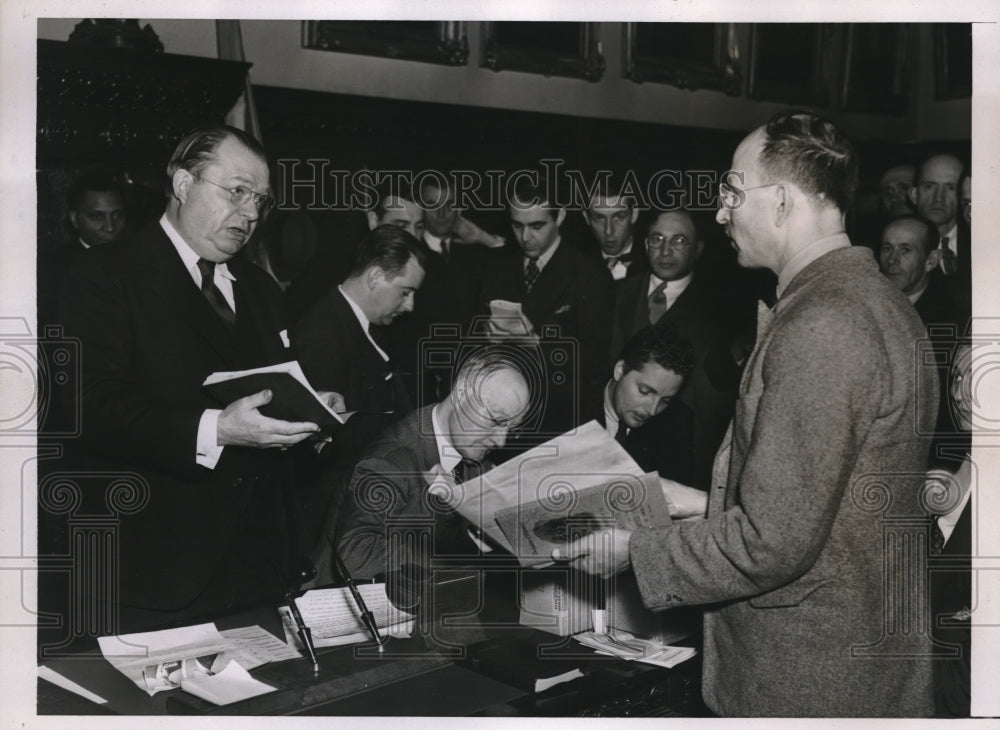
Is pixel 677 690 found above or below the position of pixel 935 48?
below

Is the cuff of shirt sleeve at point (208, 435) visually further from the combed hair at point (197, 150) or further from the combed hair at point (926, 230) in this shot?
the combed hair at point (926, 230)

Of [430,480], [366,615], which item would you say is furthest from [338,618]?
[430,480]

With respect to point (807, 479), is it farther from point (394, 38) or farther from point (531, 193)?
point (394, 38)

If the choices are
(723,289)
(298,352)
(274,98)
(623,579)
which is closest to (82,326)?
(298,352)

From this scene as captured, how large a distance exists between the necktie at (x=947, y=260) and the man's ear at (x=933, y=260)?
12mm

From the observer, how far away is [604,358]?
327cm

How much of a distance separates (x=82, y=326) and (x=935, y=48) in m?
2.88

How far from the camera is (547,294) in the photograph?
10.6 ft

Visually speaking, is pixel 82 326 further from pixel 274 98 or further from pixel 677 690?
pixel 677 690

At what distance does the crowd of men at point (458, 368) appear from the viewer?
2.37 m

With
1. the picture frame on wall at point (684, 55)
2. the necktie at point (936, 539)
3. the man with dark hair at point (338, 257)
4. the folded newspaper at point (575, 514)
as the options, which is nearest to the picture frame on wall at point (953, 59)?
the picture frame on wall at point (684, 55)

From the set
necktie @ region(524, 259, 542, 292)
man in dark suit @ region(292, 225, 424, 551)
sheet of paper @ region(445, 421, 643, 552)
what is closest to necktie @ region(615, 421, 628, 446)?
sheet of paper @ region(445, 421, 643, 552)

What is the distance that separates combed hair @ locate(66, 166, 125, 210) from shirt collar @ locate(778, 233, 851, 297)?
201 cm

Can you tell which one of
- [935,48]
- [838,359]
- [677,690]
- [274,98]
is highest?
[935,48]
